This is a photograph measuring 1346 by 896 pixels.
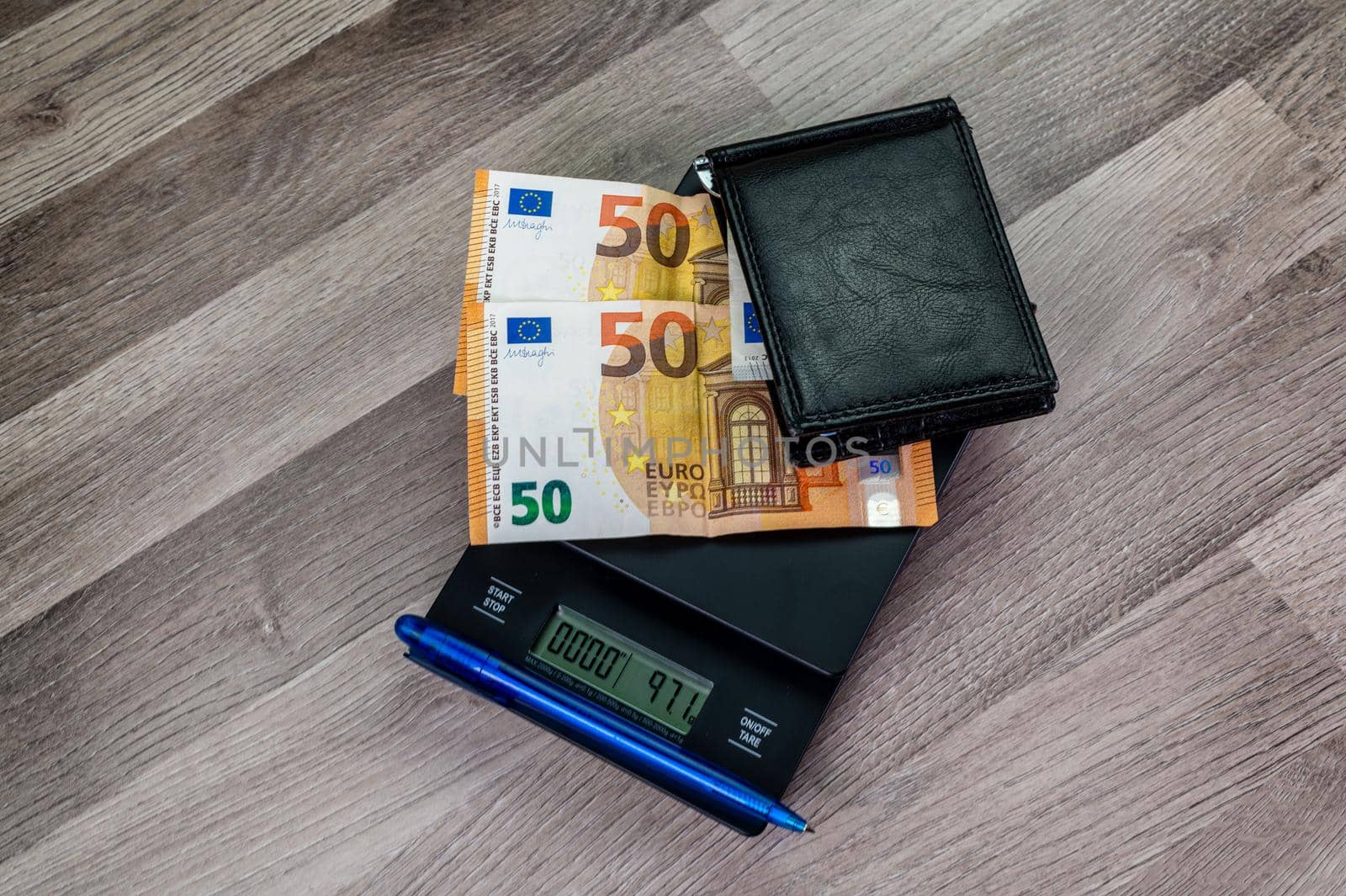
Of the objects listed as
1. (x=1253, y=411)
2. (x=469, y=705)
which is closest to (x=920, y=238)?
(x=1253, y=411)

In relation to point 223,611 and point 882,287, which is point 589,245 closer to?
point 882,287

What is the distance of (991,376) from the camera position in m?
0.63

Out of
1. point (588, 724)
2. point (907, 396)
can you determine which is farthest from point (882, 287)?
point (588, 724)

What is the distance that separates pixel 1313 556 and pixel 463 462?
2.46 feet

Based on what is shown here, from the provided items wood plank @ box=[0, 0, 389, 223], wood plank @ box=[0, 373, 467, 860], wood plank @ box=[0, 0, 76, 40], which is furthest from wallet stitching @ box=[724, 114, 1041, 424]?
wood plank @ box=[0, 0, 76, 40]

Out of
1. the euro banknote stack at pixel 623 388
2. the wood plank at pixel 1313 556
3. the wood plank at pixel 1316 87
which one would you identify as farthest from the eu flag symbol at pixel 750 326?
the wood plank at pixel 1316 87

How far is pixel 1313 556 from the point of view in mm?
777

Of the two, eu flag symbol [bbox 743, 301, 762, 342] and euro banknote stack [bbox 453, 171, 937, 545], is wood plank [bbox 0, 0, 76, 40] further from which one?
eu flag symbol [bbox 743, 301, 762, 342]

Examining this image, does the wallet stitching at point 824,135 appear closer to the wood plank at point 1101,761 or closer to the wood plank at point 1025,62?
the wood plank at point 1025,62

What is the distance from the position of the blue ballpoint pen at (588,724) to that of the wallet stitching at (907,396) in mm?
271

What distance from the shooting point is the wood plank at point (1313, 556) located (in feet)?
2.52

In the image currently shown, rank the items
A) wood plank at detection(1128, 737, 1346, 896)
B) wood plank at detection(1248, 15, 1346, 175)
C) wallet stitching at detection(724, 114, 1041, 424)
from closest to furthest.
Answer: wallet stitching at detection(724, 114, 1041, 424), wood plank at detection(1128, 737, 1346, 896), wood plank at detection(1248, 15, 1346, 175)

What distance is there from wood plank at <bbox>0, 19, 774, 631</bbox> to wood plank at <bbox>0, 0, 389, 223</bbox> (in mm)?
199

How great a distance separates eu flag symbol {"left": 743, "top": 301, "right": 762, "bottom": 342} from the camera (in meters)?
0.71
